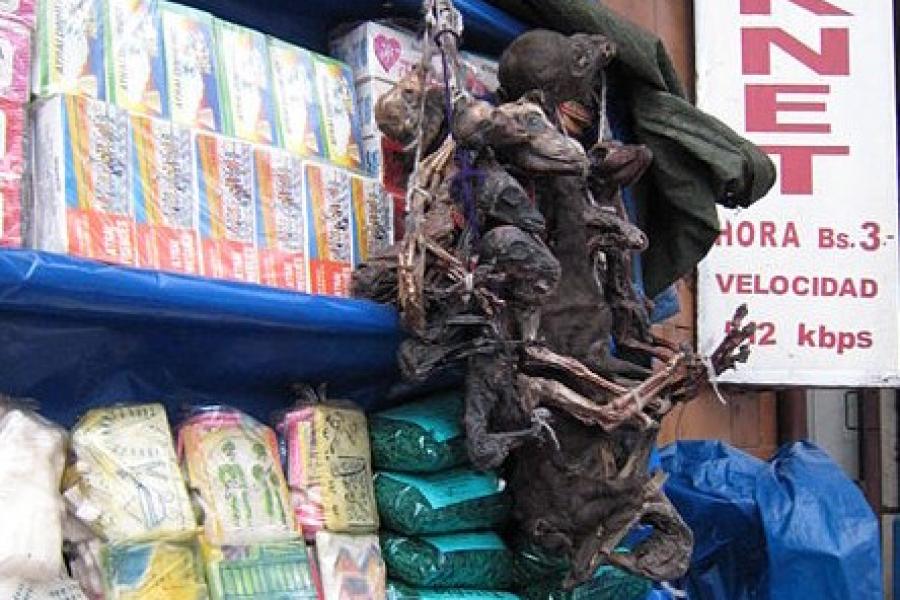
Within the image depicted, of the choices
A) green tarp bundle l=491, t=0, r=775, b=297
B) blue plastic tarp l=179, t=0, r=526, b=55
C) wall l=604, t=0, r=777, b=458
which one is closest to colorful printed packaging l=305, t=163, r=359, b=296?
blue plastic tarp l=179, t=0, r=526, b=55

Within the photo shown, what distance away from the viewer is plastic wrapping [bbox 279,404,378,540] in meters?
1.47

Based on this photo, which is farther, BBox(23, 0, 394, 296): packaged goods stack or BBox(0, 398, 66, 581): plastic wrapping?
Result: BBox(23, 0, 394, 296): packaged goods stack

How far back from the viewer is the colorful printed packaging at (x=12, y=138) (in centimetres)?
121

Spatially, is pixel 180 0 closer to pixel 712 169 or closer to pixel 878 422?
pixel 712 169

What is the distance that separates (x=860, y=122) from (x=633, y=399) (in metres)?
1.55

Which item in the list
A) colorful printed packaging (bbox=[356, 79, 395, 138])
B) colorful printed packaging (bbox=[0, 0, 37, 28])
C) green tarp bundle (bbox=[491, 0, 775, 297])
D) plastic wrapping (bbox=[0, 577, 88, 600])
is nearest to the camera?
plastic wrapping (bbox=[0, 577, 88, 600])

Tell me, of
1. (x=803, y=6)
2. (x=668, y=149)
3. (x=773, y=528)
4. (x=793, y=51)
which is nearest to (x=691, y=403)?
(x=773, y=528)

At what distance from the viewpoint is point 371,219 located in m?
1.61

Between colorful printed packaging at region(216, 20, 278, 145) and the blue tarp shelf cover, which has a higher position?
colorful printed packaging at region(216, 20, 278, 145)

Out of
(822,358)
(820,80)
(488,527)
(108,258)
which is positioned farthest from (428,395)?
(820,80)

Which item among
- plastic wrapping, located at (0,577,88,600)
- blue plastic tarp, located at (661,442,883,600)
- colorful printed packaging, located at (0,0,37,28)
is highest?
colorful printed packaging, located at (0,0,37,28)

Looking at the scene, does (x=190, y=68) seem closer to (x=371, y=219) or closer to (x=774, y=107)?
(x=371, y=219)

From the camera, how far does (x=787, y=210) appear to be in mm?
2859

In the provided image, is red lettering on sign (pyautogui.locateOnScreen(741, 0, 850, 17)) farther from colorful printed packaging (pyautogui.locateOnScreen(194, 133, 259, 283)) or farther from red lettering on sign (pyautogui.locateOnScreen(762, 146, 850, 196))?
colorful printed packaging (pyautogui.locateOnScreen(194, 133, 259, 283))
